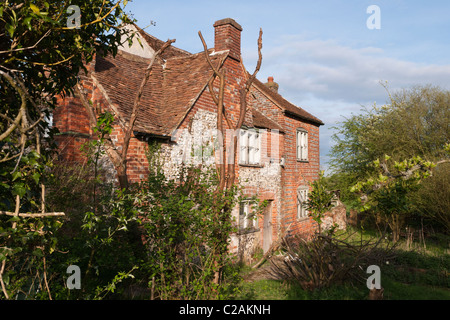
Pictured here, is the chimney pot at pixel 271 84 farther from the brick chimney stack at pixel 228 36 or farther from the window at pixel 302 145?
the brick chimney stack at pixel 228 36

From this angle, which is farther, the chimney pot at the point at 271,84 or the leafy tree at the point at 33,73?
the chimney pot at the point at 271,84

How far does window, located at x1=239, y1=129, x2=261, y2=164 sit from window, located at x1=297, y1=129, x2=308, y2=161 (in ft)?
13.3

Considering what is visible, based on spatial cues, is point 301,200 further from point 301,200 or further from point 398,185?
point 398,185

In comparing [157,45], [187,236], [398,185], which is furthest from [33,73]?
[157,45]

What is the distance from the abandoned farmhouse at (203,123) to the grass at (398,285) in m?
2.11

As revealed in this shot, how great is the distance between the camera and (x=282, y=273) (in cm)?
1006

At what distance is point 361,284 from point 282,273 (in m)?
2.19

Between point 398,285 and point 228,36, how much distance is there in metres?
10.1

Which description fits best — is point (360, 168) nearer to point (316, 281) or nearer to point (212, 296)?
point (316, 281)

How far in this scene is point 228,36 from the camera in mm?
12805

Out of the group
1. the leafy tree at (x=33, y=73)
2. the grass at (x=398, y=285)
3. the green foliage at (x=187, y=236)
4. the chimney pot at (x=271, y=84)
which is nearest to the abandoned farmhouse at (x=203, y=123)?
the grass at (x=398, y=285)

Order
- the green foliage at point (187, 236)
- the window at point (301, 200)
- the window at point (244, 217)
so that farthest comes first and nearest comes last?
the window at point (301, 200) < the window at point (244, 217) < the green foliage at point (187, 236)

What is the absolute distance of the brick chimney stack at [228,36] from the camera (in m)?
12.8
